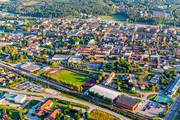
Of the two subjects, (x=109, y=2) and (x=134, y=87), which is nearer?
(x=134, y=87)

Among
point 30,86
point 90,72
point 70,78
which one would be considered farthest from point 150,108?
point 30,86

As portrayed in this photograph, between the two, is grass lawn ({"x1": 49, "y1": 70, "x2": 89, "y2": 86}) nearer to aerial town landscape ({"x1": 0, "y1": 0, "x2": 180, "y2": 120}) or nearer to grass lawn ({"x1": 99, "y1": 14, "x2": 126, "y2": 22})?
aerial town landscape ({"x1": 0, "y1": 0, "x2": 180, "y2": 120})

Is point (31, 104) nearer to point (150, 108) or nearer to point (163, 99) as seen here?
point (150, 108)

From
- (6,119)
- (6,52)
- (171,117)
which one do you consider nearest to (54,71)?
(6,119)

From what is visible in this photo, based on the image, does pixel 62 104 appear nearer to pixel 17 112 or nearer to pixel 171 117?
pixel 17 112

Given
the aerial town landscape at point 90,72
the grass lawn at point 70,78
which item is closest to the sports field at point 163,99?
the aerial town landscape at point 90,72

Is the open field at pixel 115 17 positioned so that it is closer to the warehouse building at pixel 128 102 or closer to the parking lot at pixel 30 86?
the parking lot at pixel 30 86
